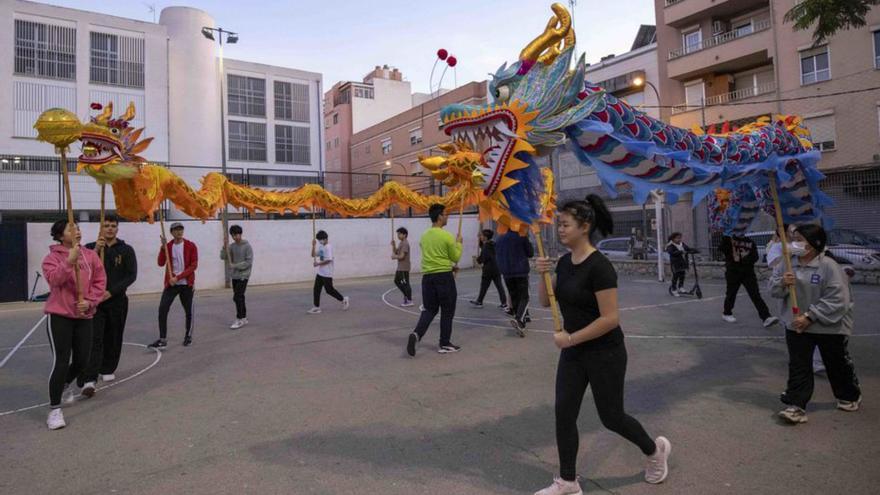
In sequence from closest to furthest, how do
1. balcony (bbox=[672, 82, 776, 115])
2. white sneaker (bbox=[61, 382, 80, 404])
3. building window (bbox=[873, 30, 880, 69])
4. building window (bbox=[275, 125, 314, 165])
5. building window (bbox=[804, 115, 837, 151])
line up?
white sneaker (bbox=[61, 382, 80, 404]) < building window (bbox=[873, 30, 880, 69]) < building window (bbox=[804, 115, 837, 151]) < balcony (bbox=[672, 82, 776, 115]) < building window (bbox=[275, 125, 314, 165])

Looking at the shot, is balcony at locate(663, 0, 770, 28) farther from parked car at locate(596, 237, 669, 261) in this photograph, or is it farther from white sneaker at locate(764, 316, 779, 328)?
white sneaker at locate(764, 316, 779, 328)

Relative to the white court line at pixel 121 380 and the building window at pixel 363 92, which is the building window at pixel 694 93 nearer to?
the white court line at pixel 121 380

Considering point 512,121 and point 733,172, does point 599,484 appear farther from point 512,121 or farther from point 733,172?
point 733,172

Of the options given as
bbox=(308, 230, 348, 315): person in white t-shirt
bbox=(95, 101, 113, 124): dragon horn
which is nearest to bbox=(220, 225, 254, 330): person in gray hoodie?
bbox=(308, 230, 348, 315): person in white t-shirt

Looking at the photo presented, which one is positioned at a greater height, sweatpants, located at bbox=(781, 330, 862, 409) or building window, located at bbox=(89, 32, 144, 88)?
building window, located at bbox=(89, 32, 144, 88)

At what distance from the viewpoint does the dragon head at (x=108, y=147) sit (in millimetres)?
5930

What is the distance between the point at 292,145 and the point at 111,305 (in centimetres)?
3126

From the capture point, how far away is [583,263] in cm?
305

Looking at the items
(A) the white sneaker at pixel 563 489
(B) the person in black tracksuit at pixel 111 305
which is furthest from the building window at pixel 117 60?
(A) the white sneaker at pixel 563 489

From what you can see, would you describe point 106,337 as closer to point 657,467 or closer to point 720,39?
point 657,467

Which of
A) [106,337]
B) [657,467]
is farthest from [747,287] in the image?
[106,337]

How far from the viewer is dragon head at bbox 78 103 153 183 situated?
5.93 meters

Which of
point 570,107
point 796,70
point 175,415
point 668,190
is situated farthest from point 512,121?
point 796,70

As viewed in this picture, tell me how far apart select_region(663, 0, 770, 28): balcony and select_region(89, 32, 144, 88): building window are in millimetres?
26947
